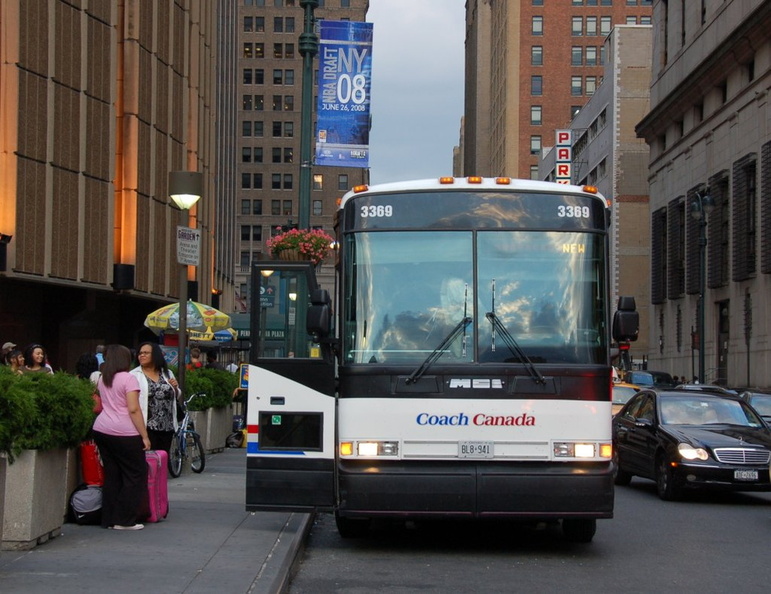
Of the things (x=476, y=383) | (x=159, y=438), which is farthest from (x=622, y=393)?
(x=476, y=383)

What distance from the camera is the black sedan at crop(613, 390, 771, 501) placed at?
55.2ft

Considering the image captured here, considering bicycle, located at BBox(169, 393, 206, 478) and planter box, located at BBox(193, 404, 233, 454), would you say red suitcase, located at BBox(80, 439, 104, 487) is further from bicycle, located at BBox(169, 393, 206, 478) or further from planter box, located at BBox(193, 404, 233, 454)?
planter box, located at BBox(193, 404, 233, 454)

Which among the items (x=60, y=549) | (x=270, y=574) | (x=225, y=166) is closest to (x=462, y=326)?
(x=270, y=574)

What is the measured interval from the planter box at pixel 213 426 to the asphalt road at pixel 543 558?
25.9 feet

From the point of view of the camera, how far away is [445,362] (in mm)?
11234

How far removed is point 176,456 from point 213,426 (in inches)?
225

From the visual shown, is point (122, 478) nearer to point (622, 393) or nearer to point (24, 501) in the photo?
point (24, 501)

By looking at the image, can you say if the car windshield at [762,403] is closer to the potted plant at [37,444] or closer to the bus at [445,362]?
the bus at [445,362]

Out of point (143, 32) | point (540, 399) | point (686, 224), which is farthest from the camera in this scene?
point (686, 224)

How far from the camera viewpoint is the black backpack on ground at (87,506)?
38.9ft

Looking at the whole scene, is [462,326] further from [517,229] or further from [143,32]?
[143,32]

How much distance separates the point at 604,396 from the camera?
445 inches

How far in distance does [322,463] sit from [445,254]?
2.22 meters

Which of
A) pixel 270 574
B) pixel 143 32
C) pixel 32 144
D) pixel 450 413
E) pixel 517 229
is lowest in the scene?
pixel 270 574
